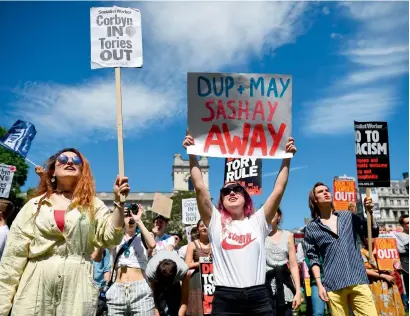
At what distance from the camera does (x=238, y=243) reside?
148 inches

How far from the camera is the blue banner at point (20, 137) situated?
11500mm

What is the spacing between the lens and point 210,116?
4.47 metres

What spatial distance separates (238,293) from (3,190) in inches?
350

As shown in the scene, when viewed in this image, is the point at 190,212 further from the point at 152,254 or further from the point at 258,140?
the point at 258,140

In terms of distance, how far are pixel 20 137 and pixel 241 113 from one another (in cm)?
869

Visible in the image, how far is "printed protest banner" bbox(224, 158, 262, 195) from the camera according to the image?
33.2ft

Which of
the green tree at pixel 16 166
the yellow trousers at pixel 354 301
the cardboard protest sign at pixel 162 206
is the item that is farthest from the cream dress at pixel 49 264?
the green tree at pixel 16 166

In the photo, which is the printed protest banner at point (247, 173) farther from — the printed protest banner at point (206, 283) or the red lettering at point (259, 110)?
the red lettering at point (259, 110)

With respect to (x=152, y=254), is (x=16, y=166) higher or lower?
higher

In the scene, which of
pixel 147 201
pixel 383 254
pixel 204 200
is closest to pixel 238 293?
pixel 204 200

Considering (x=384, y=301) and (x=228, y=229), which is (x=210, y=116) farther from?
(x=384, y=301)

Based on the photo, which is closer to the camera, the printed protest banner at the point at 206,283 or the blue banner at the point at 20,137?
the printed protest banner at the point at 206,283

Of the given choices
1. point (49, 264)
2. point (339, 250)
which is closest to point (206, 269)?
point (339, 250)

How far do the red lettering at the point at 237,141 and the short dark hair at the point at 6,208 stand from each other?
346 centimetres
